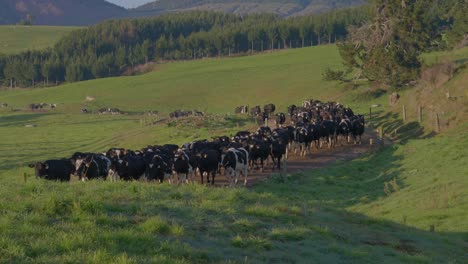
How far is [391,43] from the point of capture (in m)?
67.6

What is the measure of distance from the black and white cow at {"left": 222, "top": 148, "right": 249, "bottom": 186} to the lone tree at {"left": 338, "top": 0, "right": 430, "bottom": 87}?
37423 millimetres

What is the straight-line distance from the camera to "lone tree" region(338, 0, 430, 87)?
64375 millimetres

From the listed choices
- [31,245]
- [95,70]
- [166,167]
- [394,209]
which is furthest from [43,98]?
[31,245]

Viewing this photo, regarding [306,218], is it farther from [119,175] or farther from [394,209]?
[119,175]

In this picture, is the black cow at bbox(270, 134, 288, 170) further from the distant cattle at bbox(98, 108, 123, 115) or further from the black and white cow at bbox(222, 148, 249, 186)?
the distant cattle at bbox(98, 108, 123, 115)

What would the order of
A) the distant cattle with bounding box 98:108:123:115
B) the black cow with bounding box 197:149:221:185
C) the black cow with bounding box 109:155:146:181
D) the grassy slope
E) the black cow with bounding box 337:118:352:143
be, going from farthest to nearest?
the distant cattle with bounding box 98:108:123:115, the grassy slope, the black cow with bounding box 337:118:352:143, the black cow with bounding box 197:149:221:185, the black cow with bounding box 109:155:146:181

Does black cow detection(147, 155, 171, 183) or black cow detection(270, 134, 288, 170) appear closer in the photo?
black cow detection(147, 155, 171, 183)

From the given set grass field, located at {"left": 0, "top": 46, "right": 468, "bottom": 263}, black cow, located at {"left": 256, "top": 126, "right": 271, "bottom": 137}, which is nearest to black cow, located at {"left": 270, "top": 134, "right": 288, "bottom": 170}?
black cow, located at {"left": 256, "top": 126, "right": 271, "bottom": 137}

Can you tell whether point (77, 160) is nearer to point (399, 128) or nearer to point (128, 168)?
point (128, 168)

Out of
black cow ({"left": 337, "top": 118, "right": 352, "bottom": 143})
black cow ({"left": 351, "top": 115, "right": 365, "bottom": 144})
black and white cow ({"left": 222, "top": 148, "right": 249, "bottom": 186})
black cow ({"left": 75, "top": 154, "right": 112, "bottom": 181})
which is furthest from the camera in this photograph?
black cow ({"left": 351, "top": 115, "right": 365, "bottom": 144})

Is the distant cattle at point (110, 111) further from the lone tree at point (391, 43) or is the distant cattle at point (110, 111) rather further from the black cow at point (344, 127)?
the black cow at point (344, 127)

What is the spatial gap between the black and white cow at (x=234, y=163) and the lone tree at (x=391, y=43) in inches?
1473

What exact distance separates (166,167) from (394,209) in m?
10.0

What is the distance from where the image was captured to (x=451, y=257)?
14.9 metres
